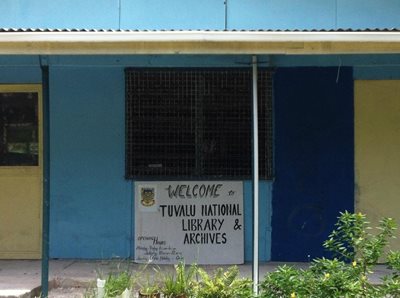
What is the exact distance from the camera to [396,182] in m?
8.33

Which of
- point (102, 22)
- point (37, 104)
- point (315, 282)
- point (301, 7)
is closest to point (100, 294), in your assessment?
point (315, 282)

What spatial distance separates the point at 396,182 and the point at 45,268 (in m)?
4.59

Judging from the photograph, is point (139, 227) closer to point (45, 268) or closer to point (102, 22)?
point (45, 268)

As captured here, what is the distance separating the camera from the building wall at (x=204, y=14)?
8.74 metres

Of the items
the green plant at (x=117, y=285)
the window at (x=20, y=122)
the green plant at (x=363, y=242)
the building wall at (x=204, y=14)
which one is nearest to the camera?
the green plant at (x=363, y=242)

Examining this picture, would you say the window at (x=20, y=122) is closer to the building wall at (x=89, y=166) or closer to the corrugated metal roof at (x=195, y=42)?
the building wall at (x=89, y=166)

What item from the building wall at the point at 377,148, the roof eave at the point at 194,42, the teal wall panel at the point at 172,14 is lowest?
the building wall at the point at 377,148

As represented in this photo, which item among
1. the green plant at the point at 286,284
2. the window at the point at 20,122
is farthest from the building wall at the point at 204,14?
the green plant at the point at 286,284

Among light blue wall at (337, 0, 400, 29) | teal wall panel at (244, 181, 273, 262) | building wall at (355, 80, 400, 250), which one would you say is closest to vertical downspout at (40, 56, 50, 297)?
teal wall panel at (244, 181, 273, 262)

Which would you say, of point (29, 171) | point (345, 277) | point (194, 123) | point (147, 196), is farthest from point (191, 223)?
point (345, 277)

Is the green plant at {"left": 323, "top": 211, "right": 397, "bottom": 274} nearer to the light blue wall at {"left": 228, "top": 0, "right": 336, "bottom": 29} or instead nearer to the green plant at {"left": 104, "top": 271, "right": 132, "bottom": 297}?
the green plant at {"left": 104, "top": 271, "right": 132, "bottom": 297}

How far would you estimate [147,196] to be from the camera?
8.38 metres

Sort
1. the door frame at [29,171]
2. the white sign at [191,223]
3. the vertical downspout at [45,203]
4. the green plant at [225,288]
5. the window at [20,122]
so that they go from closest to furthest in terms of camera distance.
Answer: the green plant at [225,288] → the vertical downspout at [45,203] → the white sign at [191,223] → the door frame at [29,171] → the window at [20,122]

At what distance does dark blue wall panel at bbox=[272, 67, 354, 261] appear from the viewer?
8.32 metres
